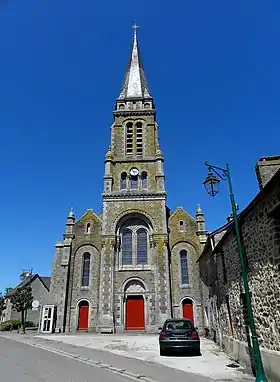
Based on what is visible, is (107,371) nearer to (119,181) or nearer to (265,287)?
(265,287)

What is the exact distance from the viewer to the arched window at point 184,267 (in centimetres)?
2635

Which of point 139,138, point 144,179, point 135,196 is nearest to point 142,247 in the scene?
point 135,196

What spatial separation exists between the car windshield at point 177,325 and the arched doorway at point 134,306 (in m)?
13.3

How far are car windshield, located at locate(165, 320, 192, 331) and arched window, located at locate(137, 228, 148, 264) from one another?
1422 cm

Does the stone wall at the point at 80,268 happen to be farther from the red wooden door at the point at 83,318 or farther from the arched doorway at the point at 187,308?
the arched doorway at the point at 187,308

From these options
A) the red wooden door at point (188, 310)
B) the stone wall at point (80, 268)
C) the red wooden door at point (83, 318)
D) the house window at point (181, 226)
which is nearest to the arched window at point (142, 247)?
the house window at point (181, 226)

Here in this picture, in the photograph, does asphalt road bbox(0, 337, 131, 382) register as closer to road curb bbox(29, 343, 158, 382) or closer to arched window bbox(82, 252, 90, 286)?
road curb bbox(29, 343, 158, 382)

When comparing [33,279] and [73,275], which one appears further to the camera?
[33,279]

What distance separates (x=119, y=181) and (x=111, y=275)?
955 centimetres

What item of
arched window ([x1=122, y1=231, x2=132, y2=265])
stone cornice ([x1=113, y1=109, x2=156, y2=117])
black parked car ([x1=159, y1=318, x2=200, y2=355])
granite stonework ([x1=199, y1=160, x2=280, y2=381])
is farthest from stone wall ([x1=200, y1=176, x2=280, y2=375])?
stone cornice ([x1=113, y1=109, x2=156, y2=117])

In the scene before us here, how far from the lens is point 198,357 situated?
11.2 metres

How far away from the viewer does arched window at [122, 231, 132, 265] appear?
2690 centimetres

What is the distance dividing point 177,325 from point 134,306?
13.7m

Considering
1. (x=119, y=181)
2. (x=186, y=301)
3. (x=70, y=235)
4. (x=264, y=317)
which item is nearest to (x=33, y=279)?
(x=70, y=235)
